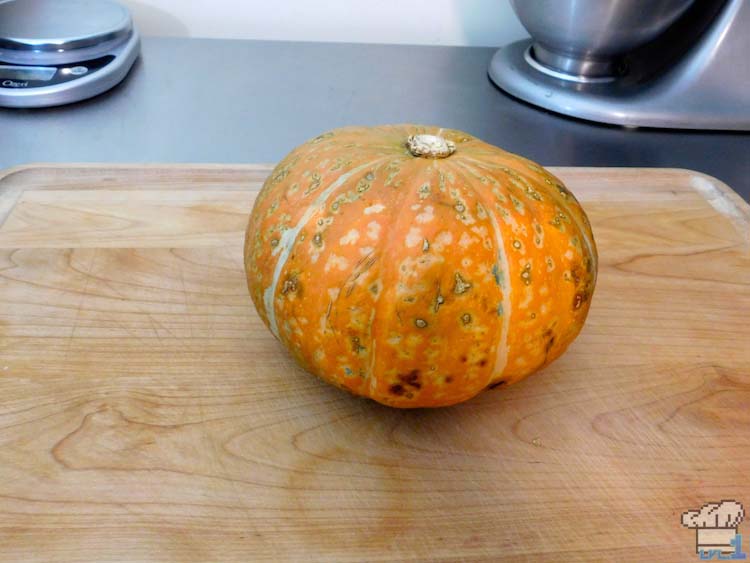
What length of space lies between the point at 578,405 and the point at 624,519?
156 mm

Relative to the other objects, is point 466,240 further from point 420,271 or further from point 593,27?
point 593,27

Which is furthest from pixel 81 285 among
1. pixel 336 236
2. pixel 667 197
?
pixel 667 197

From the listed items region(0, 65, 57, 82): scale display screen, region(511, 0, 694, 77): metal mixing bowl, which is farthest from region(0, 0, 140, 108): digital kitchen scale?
region(511, 0, 694, 77): metal mixing bowl

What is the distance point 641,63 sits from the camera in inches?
67.4

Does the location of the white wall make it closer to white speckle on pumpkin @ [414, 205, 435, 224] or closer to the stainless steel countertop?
A: the stainless steel countertop

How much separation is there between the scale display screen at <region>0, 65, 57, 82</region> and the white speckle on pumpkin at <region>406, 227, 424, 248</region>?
1149mm

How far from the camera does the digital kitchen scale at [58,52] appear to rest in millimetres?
1483

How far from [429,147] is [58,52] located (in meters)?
1.08

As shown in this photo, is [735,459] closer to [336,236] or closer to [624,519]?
[624,519]

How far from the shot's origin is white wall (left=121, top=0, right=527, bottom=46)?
184 centimetres

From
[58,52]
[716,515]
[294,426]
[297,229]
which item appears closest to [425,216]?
[297,229]

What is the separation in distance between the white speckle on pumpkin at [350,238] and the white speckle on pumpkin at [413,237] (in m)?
0.05

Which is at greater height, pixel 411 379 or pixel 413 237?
pixel 413 237

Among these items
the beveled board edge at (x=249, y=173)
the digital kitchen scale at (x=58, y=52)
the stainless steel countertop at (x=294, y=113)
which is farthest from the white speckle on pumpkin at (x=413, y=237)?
the digital kitchen scale at (x=58, y=52)
